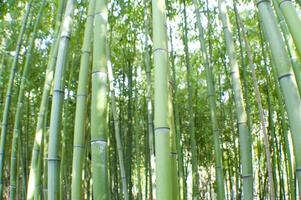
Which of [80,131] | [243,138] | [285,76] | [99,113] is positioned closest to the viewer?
[285,76]

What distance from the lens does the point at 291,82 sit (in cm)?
102

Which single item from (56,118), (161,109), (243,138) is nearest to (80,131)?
(56,118)

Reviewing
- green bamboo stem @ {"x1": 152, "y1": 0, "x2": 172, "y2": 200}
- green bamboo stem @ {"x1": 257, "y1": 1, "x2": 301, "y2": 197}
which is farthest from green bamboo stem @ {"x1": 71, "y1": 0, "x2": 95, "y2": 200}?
green bamboo stem @ {"x1": 257, "y1": 1, "x2": 301, "y2": 197}

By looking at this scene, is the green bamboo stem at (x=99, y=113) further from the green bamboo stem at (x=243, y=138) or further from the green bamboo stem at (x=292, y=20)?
the green bamboo stem at (x=243, y=138)

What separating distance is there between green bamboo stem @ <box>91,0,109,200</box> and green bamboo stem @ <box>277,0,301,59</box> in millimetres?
583

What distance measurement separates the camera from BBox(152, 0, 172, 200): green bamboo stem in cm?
98

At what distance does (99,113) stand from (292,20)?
2.12 ft

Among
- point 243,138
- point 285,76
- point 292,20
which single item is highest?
point 292,20

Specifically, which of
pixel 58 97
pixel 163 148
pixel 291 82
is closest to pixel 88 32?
pixel 58 97

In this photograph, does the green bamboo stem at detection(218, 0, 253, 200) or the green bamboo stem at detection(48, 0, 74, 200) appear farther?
the green bamboo stem at detection(218, 0, 253, 200)

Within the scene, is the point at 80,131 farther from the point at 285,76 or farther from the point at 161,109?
the point at 285,76

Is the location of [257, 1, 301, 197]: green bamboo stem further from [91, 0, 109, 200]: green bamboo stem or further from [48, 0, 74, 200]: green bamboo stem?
[48, 0, 74, 200]: green bamboo stem

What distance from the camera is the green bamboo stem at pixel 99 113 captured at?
1129mm

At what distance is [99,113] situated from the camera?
1.17 metres
